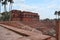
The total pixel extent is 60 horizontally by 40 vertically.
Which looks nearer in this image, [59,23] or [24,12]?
[59,23]

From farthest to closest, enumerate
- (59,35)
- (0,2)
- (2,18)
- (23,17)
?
(23,17) < (0,2) < (2,18) < (59,35)

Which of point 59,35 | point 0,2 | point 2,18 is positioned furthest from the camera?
point 0,2

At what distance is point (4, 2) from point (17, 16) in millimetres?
6890

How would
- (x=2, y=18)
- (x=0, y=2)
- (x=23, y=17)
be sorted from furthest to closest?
(x=23, y=17) → (x=0, y=2) → (x=2, y=18)

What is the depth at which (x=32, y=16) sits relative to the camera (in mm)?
55656

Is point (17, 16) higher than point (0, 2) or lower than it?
lower

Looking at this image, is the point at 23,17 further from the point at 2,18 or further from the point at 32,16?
the point at 2,18

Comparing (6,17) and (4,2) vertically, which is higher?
(4,2)

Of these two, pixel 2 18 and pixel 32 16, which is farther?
pixel 32 16

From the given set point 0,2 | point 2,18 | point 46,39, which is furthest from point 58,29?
point 0,2

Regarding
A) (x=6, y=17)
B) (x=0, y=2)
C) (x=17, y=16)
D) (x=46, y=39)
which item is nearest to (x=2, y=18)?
(x=6, y=17)

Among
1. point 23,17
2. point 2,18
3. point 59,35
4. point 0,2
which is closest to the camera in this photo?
point 59,35

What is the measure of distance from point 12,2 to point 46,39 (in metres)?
46.8

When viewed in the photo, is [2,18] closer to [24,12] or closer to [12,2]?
[12,2]
